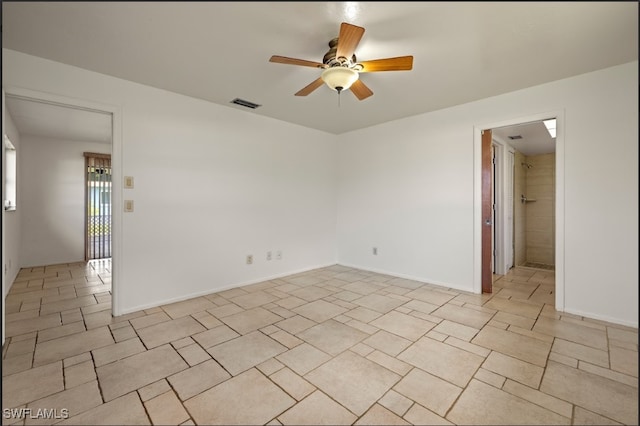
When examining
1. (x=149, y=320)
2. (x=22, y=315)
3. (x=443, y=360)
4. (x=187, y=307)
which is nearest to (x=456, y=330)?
(x=443, y=360)

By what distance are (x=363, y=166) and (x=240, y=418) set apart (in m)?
3.94

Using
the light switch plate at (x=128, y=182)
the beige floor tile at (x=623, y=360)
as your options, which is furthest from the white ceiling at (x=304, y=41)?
the beige floor tile at (x=623, y=360)

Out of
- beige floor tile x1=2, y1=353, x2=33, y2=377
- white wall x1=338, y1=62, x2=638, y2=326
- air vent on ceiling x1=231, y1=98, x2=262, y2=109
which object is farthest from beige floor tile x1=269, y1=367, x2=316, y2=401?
air vent on ceiling x1=231, y1=98, x2=262, y2=109

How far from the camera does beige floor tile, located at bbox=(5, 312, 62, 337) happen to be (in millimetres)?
2521

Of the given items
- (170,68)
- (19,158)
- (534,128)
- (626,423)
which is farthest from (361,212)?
(19,158)

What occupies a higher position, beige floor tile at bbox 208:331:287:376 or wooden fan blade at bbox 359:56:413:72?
wooden fan blade at bbox 359:56:413:72

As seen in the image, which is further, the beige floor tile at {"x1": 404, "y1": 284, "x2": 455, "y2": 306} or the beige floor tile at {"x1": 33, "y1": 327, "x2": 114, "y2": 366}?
the beige floor tile at {"x1": 404, "y1": 284, "x2": 455, "y2": 306}

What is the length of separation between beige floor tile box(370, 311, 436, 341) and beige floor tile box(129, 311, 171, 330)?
203 centimetres

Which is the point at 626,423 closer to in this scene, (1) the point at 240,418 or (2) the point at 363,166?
(1) the point at 240,418

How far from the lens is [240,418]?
152cm

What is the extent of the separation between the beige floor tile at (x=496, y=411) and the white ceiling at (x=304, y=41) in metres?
1.82

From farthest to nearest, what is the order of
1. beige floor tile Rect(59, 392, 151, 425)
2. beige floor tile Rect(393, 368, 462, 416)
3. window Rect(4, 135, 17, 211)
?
window Rect(4, 135, 17, 211) < beige floor tile Rect(393, 368, 462, 416) < beige floor tile Rect(59, 392, 151, 425)

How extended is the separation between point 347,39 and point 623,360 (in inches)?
117

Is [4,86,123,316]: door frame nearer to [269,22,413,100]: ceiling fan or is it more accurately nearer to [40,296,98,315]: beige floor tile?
[40,296,98,315]: beige floor tile
